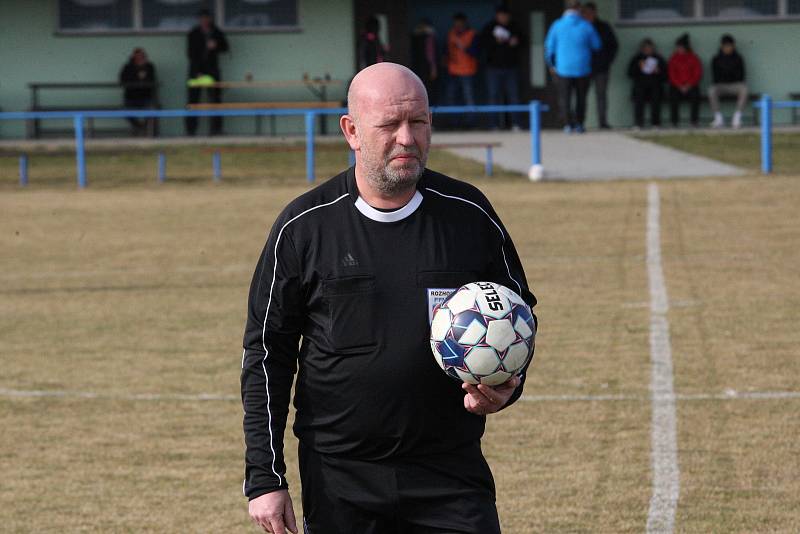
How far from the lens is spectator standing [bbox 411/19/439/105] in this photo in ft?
101

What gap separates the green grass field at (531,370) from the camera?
7.15m

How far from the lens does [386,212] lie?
421 cm

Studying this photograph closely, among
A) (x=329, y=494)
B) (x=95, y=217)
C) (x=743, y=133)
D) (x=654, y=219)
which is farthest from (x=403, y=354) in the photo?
(x=743, y=133)

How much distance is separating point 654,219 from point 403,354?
14.3 meters

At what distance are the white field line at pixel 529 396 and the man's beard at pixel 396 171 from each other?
5181mm

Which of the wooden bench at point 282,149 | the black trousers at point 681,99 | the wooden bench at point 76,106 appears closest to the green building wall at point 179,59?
the wooden bench at point 76,106

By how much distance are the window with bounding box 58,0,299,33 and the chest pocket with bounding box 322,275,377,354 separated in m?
28.5

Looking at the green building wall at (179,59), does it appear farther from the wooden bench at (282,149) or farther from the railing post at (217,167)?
the railing post at (217,167)

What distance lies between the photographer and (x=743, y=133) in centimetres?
2939

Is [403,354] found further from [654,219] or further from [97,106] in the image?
[97,106]

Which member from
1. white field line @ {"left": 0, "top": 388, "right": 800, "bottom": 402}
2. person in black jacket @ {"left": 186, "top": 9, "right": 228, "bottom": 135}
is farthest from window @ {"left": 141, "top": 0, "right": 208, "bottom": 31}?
white field line @ {"left": 0, "top": 388, "right": 800, "bottom": 402}

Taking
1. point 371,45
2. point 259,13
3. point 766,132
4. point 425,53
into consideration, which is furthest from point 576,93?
point 259,13

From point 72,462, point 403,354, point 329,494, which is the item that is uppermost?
point 403,354

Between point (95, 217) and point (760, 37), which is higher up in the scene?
point (760, 37)
